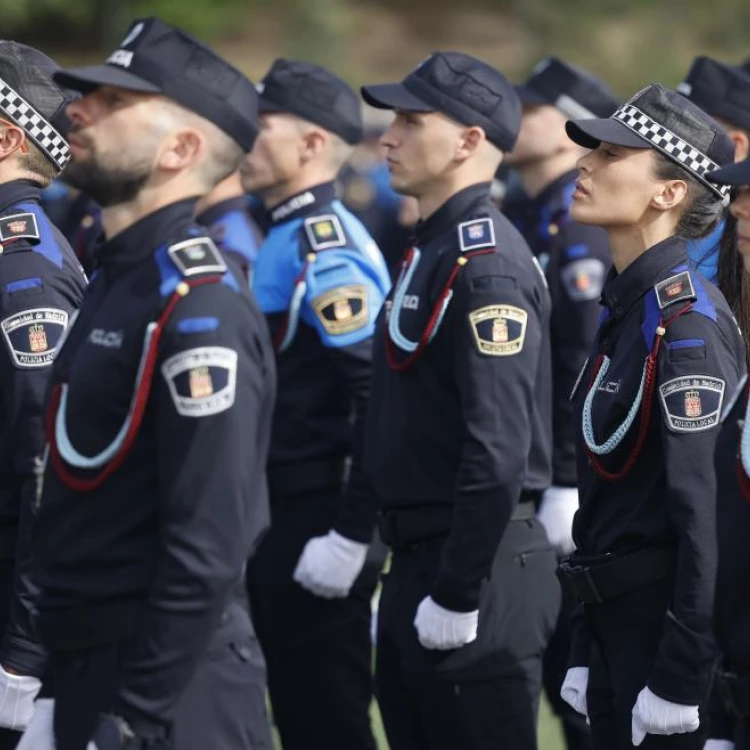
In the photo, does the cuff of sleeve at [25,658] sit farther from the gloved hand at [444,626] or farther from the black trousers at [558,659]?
the black trousers at [558,659]

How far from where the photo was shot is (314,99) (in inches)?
279

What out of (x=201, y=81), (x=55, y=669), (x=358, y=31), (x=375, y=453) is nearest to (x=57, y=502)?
(x=55, y=669)

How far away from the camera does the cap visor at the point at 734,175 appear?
3.66 metres

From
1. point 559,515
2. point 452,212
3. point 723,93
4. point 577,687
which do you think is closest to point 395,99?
point 452,212

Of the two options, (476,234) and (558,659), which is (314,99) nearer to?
(476,234)

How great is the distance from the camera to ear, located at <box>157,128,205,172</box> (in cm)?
385

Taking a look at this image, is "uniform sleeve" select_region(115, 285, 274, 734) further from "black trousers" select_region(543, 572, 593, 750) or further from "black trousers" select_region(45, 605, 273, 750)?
"black trousers" select_region(543, 572, 593, 750)

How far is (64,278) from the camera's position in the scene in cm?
491

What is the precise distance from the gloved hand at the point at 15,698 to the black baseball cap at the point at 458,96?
2.19 meters

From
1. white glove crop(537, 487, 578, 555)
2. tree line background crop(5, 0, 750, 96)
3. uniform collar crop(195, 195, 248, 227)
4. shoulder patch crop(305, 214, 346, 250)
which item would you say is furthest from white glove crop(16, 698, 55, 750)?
tree line background crop(5, 0, 750, 96)

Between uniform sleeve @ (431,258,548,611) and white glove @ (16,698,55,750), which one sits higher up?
uniform sleeve @ (431,258,548,611)

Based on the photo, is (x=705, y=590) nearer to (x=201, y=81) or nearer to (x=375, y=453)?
(x=375, y=453)

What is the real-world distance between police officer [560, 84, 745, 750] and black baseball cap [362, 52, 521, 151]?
2.60 ft

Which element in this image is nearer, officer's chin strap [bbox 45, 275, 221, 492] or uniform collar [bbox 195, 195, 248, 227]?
officer's chin strap [bbox 45, 275, 221, 492]
